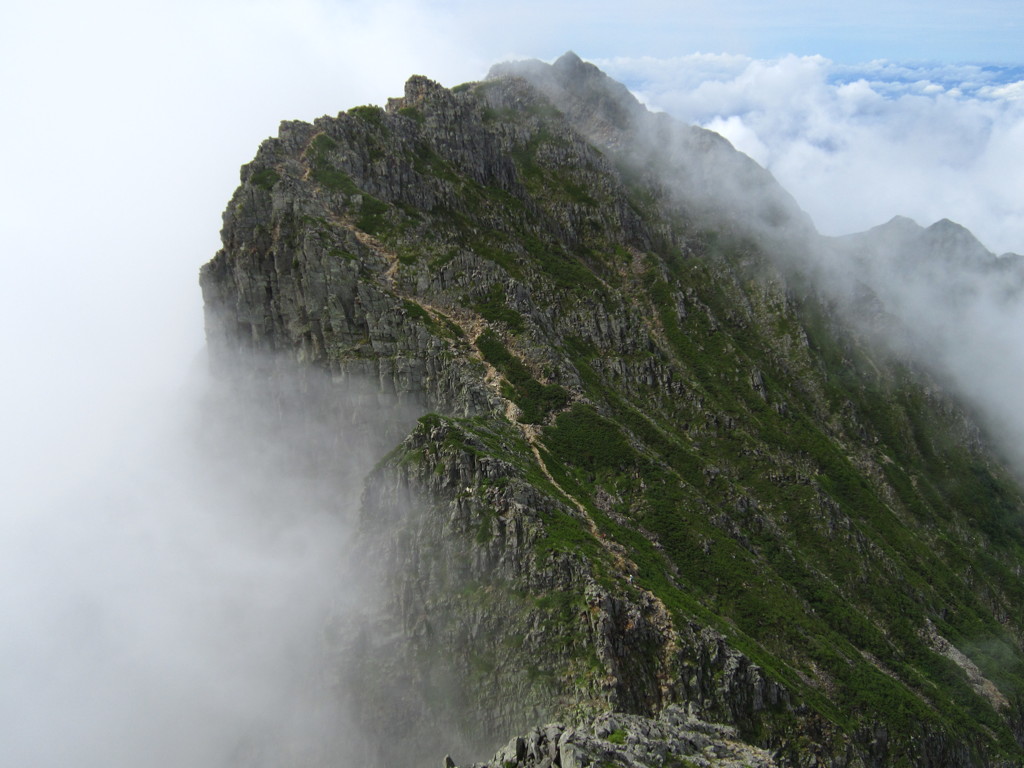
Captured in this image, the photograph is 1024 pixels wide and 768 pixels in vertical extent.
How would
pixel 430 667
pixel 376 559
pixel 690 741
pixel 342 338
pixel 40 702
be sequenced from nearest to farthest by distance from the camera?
pixel 690 741
pixel 430 667
pixel 376 559
pixel 342 338
pixel 40 702

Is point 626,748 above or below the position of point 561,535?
below

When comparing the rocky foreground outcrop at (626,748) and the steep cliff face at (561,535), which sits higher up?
the steep cliff face at (561,535)

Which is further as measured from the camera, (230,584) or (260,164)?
(260,164)

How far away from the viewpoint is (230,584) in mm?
155750

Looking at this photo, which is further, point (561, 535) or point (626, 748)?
point (561, 535)

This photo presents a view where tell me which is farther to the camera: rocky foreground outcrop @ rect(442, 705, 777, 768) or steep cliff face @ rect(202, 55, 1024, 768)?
steep cliff face @ rect(202, 55, 1024, 768)

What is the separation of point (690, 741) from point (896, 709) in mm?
74823

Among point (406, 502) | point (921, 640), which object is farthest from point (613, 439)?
point (921, 640)

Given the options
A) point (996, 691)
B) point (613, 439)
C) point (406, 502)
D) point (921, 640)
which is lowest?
point (996, 691)

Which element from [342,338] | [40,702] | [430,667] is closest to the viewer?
[430,667]

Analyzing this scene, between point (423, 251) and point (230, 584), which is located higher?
point (423, 251)

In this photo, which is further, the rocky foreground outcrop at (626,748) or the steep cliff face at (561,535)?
the steep cliff face at (561,535)

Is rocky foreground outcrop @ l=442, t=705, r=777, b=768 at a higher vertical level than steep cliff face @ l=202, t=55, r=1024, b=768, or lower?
lower

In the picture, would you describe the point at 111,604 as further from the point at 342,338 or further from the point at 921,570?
the point at 921,570
